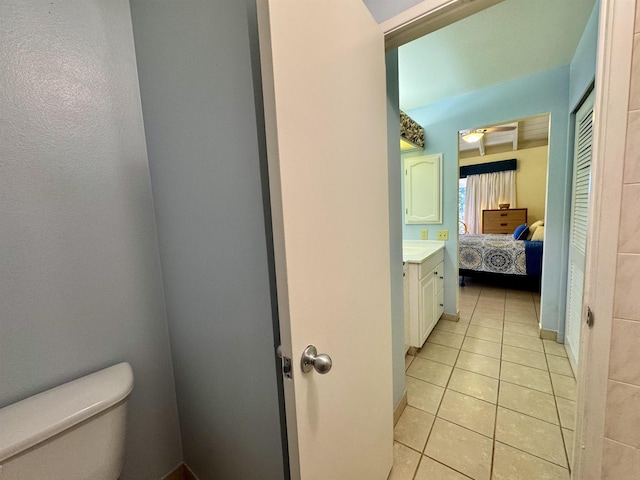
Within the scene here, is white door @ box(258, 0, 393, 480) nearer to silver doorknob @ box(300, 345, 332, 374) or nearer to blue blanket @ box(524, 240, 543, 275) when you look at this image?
silver doorknob @ box(300, 345, 332, 374)

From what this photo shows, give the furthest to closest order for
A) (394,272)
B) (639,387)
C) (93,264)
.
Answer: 1. (394,272)
2. (93,264)
3. (639,387)

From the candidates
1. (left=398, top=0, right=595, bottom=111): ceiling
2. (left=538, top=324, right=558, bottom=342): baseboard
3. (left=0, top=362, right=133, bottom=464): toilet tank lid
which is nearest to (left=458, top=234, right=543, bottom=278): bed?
(left=538, top=324, right=558, bottom=342): baseboard

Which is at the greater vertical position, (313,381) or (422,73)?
(422,73)

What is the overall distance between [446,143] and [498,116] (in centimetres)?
47

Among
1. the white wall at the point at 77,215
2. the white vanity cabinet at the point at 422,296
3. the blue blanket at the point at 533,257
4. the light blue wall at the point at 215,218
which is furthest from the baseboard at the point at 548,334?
the white wall at the point at 77,215

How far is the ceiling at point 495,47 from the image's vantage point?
1.52 meters

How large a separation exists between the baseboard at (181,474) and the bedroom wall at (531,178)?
23.7 ft

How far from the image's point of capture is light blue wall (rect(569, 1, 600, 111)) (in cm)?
144

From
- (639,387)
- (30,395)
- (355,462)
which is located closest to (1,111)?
(30,395)

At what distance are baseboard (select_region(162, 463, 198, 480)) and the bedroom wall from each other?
7.24 metres

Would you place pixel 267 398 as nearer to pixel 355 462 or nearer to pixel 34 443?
pixel 355 462

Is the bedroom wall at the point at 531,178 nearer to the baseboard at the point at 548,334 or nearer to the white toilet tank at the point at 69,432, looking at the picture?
the baseboard at the point at 548,334

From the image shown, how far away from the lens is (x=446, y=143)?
2562mm

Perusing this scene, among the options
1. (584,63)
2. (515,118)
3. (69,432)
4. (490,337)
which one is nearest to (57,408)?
(69,432)
